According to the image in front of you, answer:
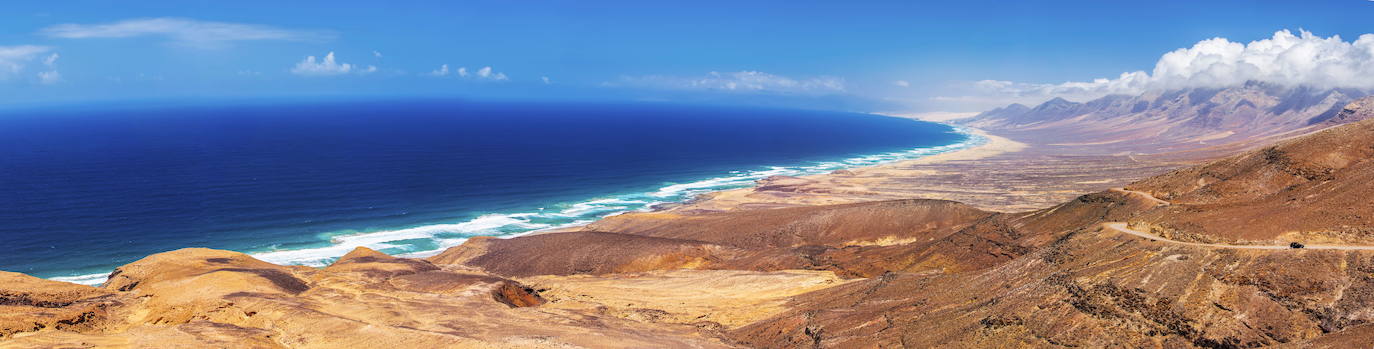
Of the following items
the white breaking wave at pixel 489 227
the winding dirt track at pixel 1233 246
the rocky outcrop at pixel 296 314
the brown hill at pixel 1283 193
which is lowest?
the white breaking wave at pixel 489 227

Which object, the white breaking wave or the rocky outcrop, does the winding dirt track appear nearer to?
the rocky outcrop

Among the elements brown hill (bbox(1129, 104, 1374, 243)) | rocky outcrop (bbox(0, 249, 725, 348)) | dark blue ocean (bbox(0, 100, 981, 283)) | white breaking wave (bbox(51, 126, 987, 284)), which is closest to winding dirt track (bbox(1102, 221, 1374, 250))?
brown hill (bbox(1129, 104, 1374, 243))

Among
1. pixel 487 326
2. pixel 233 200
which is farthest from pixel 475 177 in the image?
pixel 487 326

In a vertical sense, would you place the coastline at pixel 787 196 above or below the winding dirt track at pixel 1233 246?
below

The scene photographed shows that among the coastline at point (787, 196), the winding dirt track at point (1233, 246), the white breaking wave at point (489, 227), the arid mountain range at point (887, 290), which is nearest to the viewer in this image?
the arid mountain range at point (887, 290)

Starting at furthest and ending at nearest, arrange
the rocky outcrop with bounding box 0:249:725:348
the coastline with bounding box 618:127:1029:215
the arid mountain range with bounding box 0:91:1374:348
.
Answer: the coastline with bounding box 618:127:1029:215
the rocky outcrop with bounding box 0:249:725:348
the arid mountain range with bounding box 0:91:1374:348

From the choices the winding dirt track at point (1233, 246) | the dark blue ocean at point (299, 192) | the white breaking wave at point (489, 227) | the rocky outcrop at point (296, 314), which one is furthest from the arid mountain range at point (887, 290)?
the dark blue ocean at point (299, 192)

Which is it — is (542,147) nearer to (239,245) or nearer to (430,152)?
(430,152)

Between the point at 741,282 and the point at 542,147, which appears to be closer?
the point at 741,282

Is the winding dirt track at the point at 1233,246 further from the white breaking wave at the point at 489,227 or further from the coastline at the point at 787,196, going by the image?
the coastline at the point at 787,196
